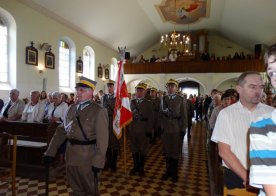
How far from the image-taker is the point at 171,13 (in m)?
14.5

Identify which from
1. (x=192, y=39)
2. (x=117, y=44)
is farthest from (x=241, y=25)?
(x=117, y=44)

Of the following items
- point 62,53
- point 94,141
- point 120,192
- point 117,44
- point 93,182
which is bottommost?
point 120,192

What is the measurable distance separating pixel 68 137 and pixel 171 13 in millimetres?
13159

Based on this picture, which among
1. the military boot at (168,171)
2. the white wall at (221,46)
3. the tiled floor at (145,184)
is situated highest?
the white wall at (221,46)

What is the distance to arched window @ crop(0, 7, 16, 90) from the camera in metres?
8.29

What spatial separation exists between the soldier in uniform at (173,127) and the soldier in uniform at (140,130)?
402 millimetres

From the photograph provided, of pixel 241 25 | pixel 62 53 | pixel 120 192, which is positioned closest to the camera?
pixel 120 192

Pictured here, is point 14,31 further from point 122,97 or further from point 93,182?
point 93,182

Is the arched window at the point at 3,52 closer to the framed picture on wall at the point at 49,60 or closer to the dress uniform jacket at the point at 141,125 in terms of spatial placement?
the framed picture on wall at the point at 49,60

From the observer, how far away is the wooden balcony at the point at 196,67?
15625mm

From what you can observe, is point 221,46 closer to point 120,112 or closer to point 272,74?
point 120,112

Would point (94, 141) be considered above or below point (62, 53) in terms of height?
below

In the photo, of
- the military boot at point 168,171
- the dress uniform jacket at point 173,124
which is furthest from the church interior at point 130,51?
the dress uniform jacket at point 173,124

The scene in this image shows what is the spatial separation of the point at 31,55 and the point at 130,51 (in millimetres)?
10680
